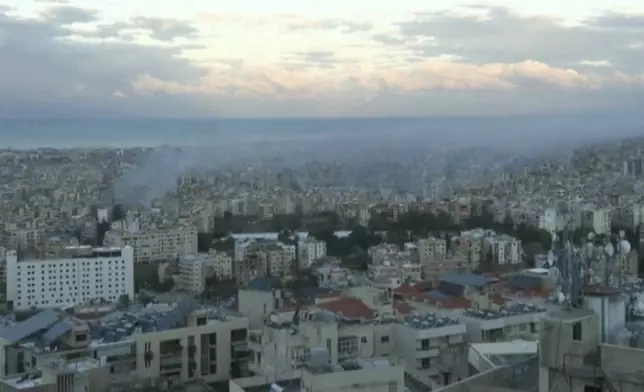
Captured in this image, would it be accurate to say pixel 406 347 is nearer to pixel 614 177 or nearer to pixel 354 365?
pixel 354 365

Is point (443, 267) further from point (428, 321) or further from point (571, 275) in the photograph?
point (571, 275)

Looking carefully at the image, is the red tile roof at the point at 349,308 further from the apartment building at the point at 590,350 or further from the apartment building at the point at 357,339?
the apartment building at the point at 590,350

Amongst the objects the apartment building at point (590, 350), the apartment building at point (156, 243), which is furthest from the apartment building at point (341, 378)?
the apartment building at point (156, 243)

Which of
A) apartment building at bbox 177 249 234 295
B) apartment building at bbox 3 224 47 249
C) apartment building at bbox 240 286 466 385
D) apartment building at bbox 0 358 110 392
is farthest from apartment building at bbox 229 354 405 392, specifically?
apartment building at bbox 3 224 47 249

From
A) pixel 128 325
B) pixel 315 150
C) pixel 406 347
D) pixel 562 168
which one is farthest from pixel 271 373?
pixel 315 150

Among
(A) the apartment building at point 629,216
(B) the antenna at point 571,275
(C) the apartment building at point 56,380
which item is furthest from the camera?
(A) the apartment building at point 629,216

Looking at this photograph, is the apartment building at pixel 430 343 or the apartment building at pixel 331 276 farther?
the apartment building at pixel 331 276
